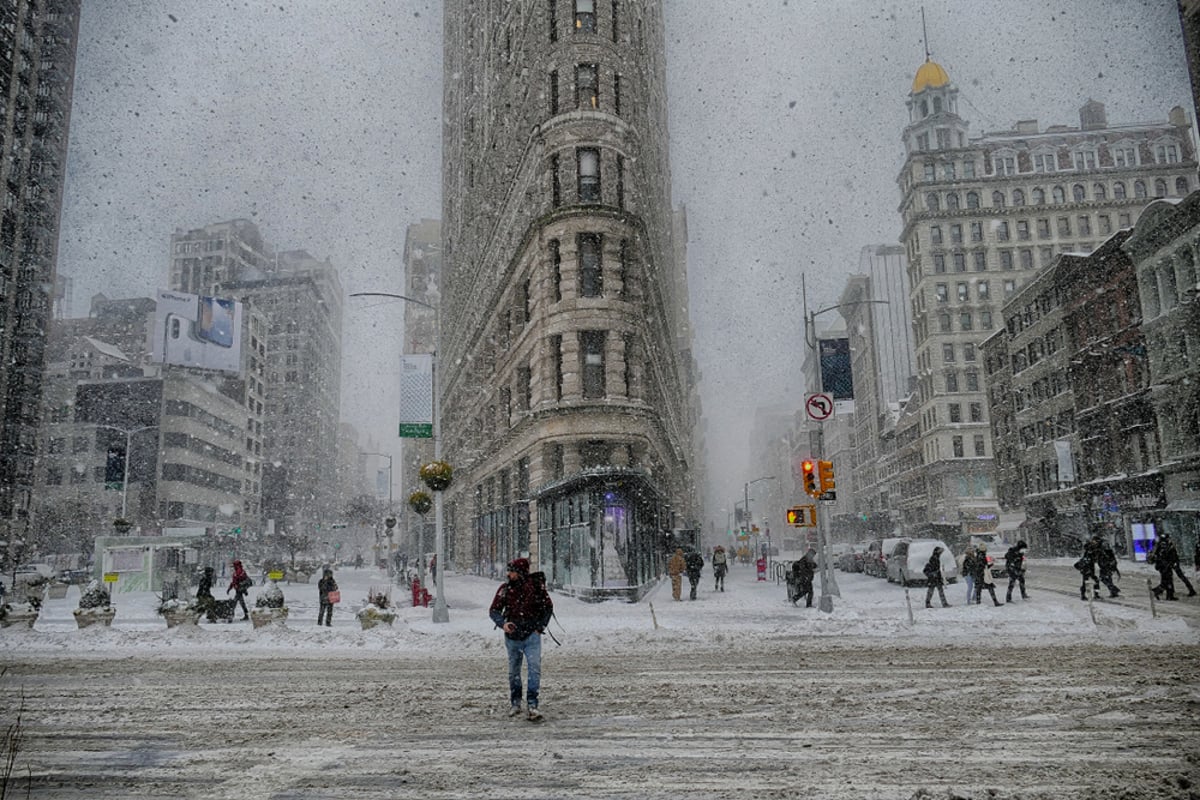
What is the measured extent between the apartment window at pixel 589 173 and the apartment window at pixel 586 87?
1.95m

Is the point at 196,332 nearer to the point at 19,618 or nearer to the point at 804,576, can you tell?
the point at 19,618

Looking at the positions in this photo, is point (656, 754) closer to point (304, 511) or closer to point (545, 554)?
point (545, 554)

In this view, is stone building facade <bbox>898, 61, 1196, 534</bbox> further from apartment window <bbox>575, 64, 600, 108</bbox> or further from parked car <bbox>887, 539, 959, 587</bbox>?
apartment window <bbox>575, 64, 600, 108</bbox>

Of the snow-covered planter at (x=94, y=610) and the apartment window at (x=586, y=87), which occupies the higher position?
the apartment window at (x=586, y=87)

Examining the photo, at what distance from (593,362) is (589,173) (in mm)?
8074

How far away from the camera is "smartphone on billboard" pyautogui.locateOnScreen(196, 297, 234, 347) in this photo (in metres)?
90.0

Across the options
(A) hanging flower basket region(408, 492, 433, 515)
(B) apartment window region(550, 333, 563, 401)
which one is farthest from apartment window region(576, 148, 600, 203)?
(A) hanging flower basket region(408, 492, 433, 515)

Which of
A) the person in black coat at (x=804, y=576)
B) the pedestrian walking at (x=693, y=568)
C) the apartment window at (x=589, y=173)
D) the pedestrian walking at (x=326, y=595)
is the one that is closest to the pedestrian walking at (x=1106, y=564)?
the person in black coat at (x=804, y=576)

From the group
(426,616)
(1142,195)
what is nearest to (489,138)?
(426,616)

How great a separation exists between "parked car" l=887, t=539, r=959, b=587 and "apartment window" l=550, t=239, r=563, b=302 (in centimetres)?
1639

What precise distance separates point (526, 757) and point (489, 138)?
4743cm

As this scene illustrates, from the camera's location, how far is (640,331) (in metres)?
32.4

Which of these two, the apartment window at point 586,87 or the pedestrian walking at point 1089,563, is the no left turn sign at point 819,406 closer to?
the pedestrian walking at point 1089,563

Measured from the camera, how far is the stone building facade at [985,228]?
87312mm
